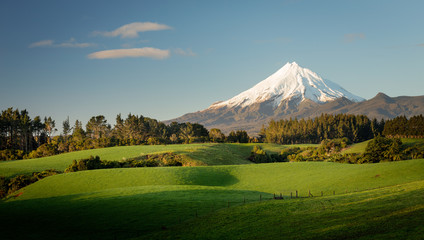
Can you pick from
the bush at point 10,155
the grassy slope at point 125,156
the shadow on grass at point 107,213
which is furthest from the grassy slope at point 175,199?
the bush at point 10,155

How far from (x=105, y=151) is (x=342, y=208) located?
10136 cm

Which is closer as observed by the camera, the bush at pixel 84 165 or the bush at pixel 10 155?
the bush at pixel 84 165

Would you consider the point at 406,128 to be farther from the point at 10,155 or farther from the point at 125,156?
the point at 10,155

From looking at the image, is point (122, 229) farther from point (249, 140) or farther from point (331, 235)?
point (249, 140)

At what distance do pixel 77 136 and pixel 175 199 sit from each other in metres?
151

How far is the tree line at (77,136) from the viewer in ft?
464

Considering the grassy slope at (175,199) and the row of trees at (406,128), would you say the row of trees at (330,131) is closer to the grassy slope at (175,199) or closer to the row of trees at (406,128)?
the row of trees at (406,128)

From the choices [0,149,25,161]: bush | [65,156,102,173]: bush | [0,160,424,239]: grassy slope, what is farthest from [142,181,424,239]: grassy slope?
[0,149,25,161]: bush

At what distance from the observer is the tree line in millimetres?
141500

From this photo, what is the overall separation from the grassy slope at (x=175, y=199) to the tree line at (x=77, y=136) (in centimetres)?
7903

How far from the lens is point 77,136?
7008 inches

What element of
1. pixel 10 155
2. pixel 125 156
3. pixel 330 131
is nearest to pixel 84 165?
A: pixel 125 156

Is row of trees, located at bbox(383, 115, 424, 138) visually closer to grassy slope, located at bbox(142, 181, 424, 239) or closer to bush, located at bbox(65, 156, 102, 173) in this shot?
bush, located at bbox(65, 156, 102, 173)

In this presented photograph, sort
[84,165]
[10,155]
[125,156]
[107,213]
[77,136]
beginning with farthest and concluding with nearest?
[77,136], [10,155], [125,156], [84,165], [107,213]
